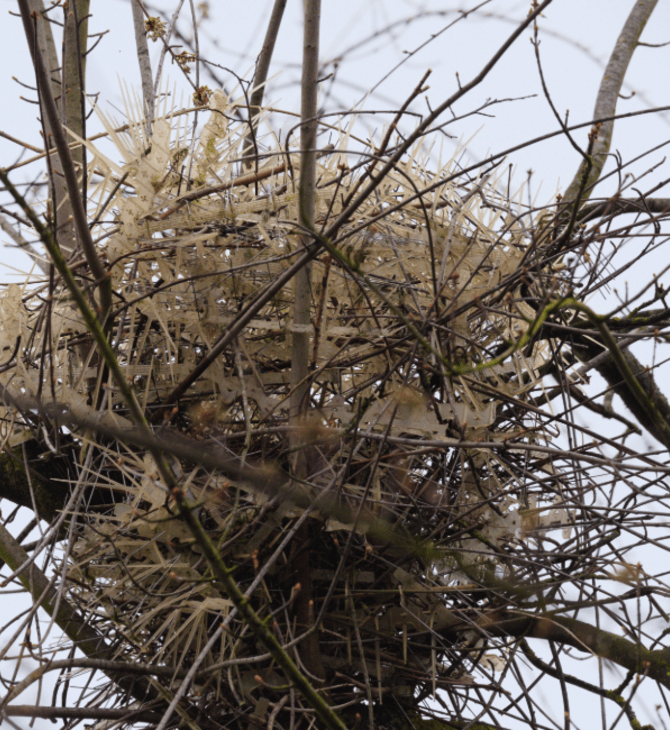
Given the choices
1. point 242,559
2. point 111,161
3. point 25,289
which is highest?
point 111,161

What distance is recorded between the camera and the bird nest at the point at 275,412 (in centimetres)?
93

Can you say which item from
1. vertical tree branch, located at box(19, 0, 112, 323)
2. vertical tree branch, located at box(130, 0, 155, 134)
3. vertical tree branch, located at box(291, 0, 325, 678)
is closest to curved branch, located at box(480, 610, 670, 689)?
vertical tree branch, located at box(291, 0, 325, 678)

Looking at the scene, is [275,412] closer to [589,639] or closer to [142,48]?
[589,639]

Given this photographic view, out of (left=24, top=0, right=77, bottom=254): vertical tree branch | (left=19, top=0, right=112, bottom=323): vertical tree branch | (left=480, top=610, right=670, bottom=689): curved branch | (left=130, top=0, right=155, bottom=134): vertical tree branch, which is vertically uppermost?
(left=130, top=0, right=155, bottom=134): vertical tree branch

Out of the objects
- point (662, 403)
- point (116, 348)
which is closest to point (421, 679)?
point (116, 348)

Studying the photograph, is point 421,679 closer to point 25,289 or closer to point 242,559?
point 242,559

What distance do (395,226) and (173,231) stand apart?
331 mm

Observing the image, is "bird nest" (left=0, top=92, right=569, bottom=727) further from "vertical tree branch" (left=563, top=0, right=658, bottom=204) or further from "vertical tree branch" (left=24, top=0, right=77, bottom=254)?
"vertical tree branch" (left=563, top=0, right=658, bottom=204)

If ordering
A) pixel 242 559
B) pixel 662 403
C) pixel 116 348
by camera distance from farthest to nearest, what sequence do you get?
pixel 662 403 → pixel 116 348 → pixel 242 559

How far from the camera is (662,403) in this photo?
4.88 ft

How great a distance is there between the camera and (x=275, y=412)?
101cm

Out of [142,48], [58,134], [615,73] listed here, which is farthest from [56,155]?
[615,73]

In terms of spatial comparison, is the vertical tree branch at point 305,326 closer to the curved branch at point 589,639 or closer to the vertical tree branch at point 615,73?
the curved branch at point 589,639

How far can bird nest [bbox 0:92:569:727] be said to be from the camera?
3.06 feet
